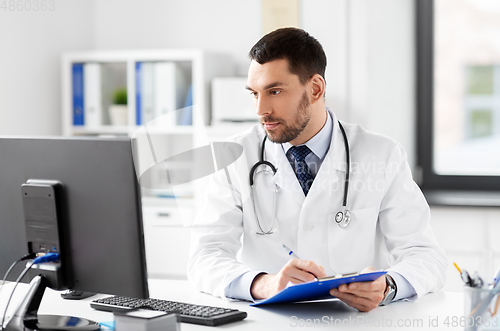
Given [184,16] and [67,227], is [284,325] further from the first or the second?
[184,16]

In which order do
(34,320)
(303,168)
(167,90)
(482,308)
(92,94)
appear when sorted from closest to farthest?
(482,308), (34,320), (303,168), (167,90), (92,94)

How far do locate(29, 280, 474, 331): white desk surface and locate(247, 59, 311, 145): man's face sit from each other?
0.52m

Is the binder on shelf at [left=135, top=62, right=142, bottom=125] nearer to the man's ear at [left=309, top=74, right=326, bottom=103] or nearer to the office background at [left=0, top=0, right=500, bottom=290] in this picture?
the office background at [left=0, top=0, right=500, bottom=290]

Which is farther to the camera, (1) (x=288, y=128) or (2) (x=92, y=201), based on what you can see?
(1) (x=288, y=128)

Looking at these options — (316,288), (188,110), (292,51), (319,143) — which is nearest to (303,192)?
(319,143)

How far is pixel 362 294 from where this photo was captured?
118 centimetres

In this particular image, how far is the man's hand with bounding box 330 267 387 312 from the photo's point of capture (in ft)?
3.83

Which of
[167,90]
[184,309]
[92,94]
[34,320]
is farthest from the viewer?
[92,94]

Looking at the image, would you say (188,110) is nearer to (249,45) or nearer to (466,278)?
(249,45)

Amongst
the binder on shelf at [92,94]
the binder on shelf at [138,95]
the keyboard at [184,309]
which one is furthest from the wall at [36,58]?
the keyboard at [184,309]

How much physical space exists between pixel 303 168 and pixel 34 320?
2.84ft

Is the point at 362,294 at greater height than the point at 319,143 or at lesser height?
lesser

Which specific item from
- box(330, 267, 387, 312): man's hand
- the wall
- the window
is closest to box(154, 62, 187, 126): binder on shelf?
the wall

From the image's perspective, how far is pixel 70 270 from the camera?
3.55ft
